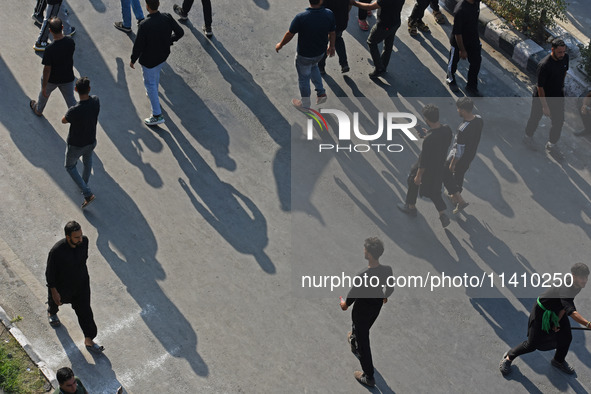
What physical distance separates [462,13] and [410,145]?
190 centimetres

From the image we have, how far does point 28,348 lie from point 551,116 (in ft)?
22.9

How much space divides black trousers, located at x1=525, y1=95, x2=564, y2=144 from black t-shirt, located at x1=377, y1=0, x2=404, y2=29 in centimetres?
217

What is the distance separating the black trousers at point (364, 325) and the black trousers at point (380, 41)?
4883 millimetres

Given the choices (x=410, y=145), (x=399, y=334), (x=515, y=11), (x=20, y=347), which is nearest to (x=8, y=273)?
(x=20, y=347)

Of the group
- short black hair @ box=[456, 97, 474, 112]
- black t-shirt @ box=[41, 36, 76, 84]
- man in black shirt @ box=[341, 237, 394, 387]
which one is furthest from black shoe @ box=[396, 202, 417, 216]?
black t-shirt @ box=[41, 36, 76, 84]

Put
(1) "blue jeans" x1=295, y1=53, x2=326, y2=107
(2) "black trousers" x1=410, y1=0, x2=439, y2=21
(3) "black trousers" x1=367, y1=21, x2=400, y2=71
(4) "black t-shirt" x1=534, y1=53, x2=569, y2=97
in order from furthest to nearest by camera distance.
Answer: (2) "black trousers" x1=410, y1=0, x2=439, y2=21, (3) "black trousers" x1=367, y1=21, x2=400, y2=71, (1) "blue jeans" x1=295, y1=53, x2=326, y2=107, (4) "black t-shirt" x1=534, y1=53, x2=569, y2=97

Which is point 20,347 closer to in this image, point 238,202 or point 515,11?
point 238,202

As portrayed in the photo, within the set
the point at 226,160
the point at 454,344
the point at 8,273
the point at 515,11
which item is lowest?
the point at 8,273

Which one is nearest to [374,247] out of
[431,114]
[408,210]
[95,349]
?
[431,114]

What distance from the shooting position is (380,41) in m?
12.7

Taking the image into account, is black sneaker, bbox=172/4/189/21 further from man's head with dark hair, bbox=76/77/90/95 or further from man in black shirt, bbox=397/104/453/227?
man in black shirt, bbox=397/104/453/227

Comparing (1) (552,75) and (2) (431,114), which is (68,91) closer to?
(2) (431,114)

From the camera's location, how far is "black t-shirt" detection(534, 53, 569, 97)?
11414mm

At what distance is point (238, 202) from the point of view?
434 inches
